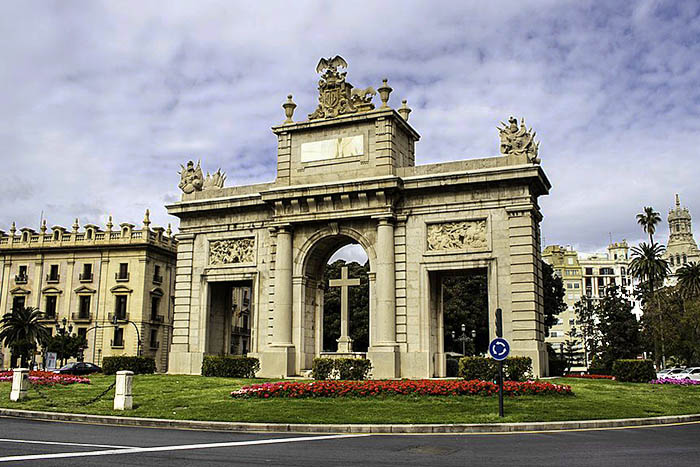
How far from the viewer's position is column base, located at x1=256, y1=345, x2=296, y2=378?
3309 cm

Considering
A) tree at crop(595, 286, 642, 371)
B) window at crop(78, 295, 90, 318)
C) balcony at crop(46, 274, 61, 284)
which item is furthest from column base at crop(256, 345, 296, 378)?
tree at crop(595, 286, 642, 371)

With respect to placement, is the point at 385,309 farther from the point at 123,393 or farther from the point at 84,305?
the point at 84,305

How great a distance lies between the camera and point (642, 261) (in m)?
71.4

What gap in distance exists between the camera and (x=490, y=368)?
2575 cm

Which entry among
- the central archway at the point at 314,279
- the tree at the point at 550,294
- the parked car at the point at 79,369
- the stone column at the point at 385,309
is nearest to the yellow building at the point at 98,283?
the parked car at the point at 79,369

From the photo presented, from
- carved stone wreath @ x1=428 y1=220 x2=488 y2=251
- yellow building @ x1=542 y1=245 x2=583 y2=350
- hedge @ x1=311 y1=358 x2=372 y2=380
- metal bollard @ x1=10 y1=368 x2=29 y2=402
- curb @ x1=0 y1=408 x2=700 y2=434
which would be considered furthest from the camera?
yellow building @ x1=542 y1=245 x2=583 y2=350

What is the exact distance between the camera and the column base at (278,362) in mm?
33094

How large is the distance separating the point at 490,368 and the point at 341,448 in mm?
13539

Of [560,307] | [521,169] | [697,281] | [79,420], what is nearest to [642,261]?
[697,281]

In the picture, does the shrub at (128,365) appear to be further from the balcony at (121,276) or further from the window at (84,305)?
the window at (84,305)

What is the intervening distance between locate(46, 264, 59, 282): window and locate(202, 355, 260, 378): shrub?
144 feet

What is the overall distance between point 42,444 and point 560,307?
56887 mm

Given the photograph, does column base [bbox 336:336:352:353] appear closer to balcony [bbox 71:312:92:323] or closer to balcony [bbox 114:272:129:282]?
balcony [bbox 114:272:129:282]

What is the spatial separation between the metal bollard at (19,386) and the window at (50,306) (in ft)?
161
